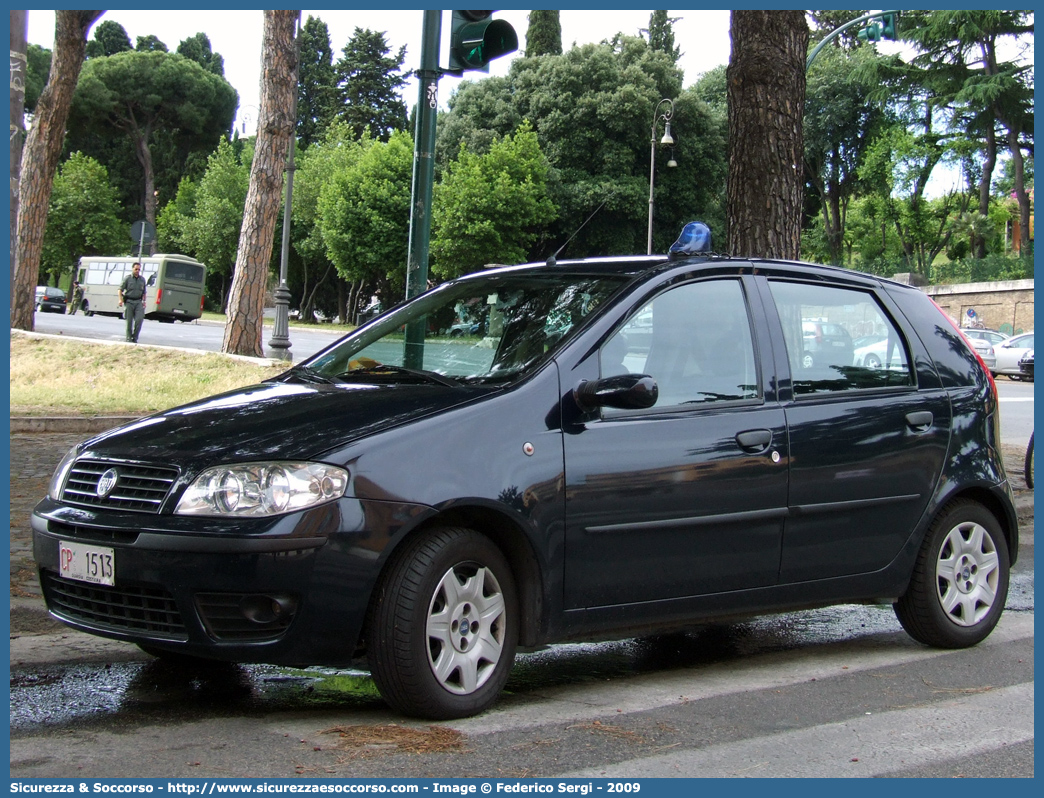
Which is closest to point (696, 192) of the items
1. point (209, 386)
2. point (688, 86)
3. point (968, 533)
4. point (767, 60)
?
point (688, 86)

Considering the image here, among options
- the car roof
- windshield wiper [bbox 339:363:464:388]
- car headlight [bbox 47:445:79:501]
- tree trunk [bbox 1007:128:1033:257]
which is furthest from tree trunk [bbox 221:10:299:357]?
tree trunk [bbox 1007:128:1033:257]

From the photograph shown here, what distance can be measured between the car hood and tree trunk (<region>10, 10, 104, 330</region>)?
742 inches

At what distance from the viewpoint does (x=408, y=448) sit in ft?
13.2

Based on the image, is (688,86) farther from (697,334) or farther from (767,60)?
(697,334)

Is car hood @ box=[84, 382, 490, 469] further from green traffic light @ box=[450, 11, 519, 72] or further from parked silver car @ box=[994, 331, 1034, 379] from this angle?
parked silver car @ box=[994, 331, 1034, 379]

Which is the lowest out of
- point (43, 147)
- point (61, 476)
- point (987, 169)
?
point (61, 476)

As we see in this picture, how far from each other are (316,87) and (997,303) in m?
50.6

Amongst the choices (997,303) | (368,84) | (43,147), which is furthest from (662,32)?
(43,147)

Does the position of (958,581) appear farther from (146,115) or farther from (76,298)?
(146,115)

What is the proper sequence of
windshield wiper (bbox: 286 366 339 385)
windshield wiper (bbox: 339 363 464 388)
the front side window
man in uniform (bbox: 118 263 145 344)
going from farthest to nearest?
man in uniform (bbox: 118 263 145 344) < windshield wiper (bbox: 286 366 339 385) < the front side window < windshield wiper (bbox: 339 363 464 388)

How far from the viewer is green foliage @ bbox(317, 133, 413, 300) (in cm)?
5684

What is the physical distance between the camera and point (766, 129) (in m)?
9.70

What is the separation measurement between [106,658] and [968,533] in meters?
3.70

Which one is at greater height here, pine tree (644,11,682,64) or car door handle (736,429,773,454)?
pine tree (644,11,682,64)
